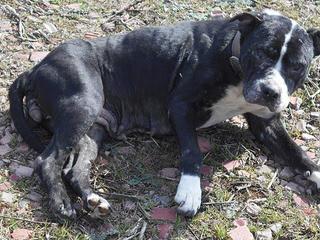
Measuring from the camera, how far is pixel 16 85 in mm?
4324

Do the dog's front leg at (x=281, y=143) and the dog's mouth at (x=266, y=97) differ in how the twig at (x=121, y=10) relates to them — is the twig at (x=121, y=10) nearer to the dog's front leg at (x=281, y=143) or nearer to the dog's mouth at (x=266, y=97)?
the dog's front leg at (x=281, y=143)

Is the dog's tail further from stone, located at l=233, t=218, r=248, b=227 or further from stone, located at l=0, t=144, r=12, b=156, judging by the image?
stone, located at l=233, t=218, r=248, b=227

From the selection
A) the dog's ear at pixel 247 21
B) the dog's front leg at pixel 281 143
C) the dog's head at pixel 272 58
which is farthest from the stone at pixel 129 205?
the dog's ear at pixel 247 21

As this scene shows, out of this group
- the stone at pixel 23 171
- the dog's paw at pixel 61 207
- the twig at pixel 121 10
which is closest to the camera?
the dog's paw at pixel 61 207

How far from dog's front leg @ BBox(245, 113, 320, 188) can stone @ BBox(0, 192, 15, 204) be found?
1873 mm

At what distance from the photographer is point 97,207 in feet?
12.0

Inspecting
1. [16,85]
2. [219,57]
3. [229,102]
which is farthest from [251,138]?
[16,85]

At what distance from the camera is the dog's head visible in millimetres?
Answer: 3846

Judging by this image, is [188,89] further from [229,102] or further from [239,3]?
[239,3]

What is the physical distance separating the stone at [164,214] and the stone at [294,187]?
876 millimetres

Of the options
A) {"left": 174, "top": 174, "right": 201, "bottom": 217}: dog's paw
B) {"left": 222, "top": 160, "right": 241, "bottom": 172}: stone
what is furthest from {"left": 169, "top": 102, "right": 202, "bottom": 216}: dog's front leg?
{"left": 222, "top": 160, "right": 241, "bottom": 172}: stone

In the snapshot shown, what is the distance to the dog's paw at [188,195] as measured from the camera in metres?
3.75

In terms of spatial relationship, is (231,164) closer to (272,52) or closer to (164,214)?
(164,214)

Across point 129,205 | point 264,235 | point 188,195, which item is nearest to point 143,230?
point 129,205
